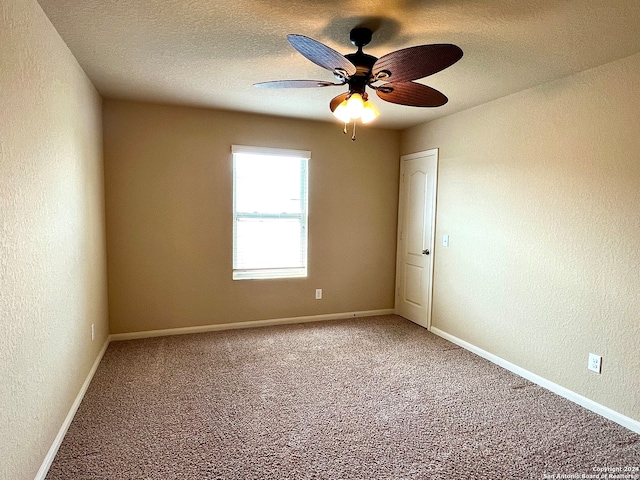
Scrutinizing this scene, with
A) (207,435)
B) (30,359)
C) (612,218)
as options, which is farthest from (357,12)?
(207,435)

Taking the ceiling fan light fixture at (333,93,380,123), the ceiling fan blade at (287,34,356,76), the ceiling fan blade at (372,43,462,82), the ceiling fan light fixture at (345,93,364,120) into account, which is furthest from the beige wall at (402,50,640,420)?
the ceiling fan blade at (287,34,356,76)

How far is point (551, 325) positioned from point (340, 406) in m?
1.77

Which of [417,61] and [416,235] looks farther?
[416,235]

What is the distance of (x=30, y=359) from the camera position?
1726 millimetres

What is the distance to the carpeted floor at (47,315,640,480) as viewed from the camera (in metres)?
1.92

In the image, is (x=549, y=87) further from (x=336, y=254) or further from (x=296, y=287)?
(x=296, y=287)

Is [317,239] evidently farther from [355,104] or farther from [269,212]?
[355,104]

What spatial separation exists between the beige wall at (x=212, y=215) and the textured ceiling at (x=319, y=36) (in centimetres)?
76

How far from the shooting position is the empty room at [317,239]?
187 cm

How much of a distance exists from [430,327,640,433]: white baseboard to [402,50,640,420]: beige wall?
5cm

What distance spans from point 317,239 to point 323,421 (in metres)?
2.38

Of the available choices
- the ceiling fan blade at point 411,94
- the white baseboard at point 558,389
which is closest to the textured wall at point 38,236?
the ceiling fan blade at point 411,94

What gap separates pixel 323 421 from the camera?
7.66 feet

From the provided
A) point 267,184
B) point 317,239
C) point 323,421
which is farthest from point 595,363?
point 267,184
